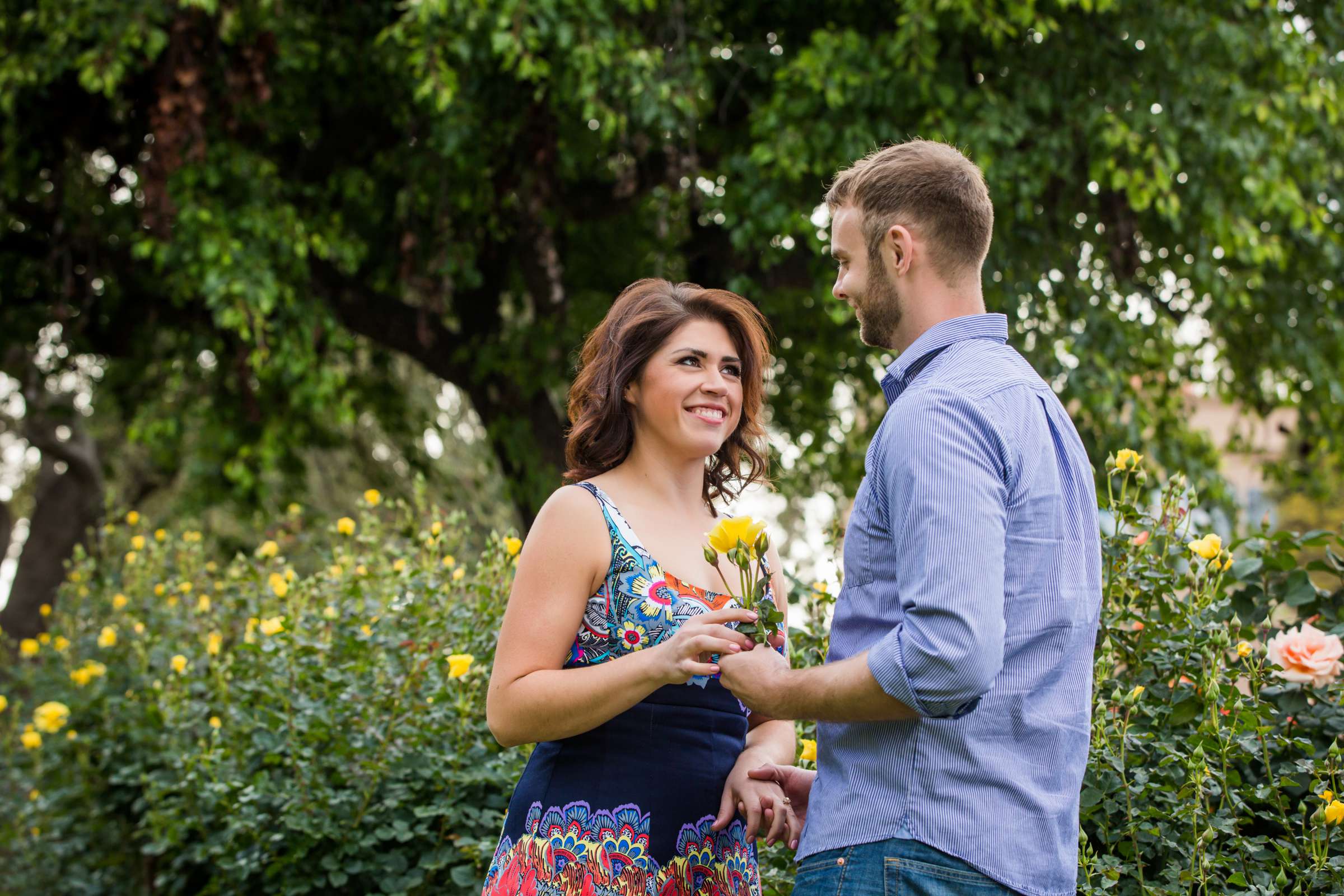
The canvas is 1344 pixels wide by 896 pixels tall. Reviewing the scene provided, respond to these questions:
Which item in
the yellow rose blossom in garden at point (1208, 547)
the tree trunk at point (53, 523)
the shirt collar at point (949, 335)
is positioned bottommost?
the yellow rose blossom in garden at point (1208, 547)

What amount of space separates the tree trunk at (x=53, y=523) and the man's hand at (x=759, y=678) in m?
9.11

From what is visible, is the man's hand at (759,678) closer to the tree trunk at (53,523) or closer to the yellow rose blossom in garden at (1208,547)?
the yellow rose blossom in garden at (1208,547)

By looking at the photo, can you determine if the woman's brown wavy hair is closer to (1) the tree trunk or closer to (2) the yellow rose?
(2) the yellow rose

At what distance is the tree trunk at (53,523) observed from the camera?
975cm

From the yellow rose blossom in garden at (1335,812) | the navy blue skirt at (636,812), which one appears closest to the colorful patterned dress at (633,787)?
the navy blue skirt at (636,812)

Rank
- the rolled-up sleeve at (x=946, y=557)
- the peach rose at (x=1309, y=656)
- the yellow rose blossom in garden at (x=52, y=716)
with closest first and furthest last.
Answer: the rolled-up sleeve at (x=946, y=557) < the peach rose at (x=1309, y=656) < the yellow rose blossom in garden at (x=52, y=716)

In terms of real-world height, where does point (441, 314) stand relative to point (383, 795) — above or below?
above

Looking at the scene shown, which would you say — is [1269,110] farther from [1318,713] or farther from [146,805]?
[146,805]

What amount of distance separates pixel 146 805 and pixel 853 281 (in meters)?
3.76

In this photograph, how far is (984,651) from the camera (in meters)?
1.52

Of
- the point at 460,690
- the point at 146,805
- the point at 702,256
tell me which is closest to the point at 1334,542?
the point at 460,690

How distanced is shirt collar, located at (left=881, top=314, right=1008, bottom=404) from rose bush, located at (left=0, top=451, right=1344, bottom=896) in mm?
981

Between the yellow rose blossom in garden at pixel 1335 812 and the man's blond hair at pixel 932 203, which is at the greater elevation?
the man's blond hair at pixel 932 203

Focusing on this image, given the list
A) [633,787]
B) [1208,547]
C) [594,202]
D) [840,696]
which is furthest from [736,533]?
[594,202]
